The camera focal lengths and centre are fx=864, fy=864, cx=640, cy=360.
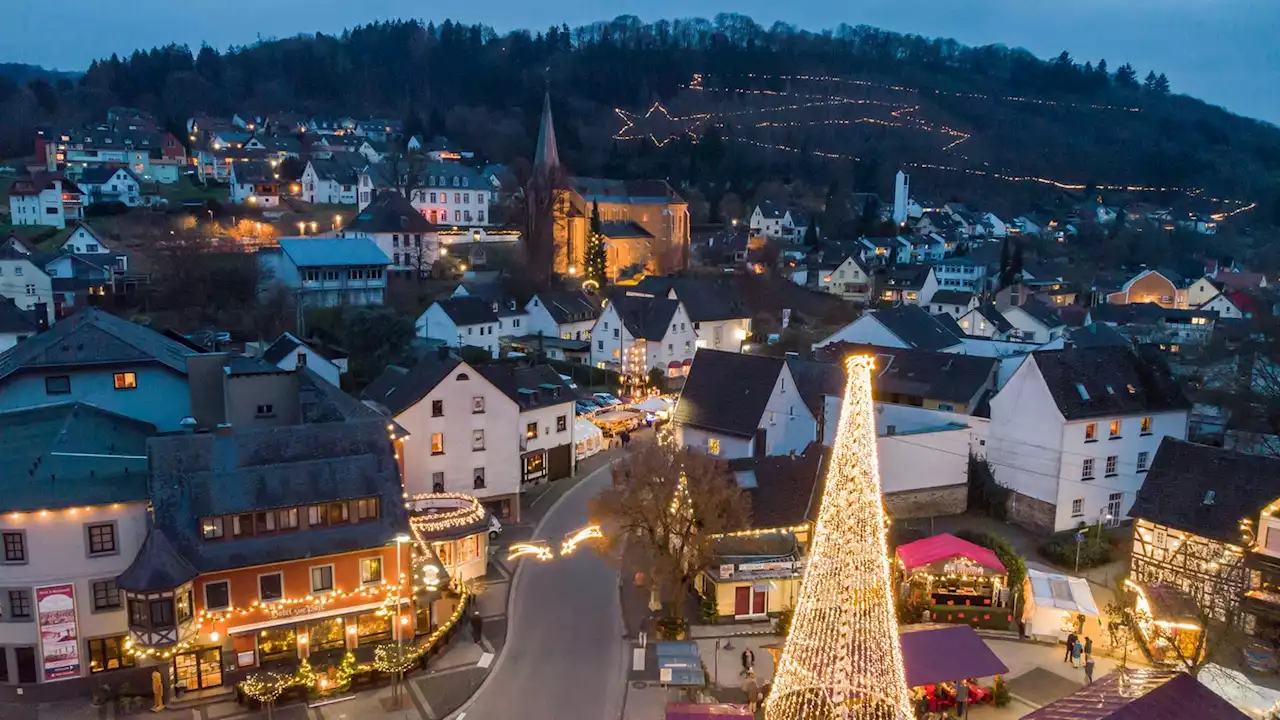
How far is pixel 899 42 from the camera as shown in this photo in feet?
604

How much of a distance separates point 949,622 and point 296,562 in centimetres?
1720

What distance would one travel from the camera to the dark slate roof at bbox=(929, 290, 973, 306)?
6975 cm

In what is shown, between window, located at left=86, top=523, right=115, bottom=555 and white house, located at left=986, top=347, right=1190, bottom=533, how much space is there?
28.4 meters

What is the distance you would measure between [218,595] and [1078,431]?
27202 mm

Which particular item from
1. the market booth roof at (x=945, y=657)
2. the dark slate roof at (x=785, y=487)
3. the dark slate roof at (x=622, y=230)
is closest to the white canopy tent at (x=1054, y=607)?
the market booth roof at (x=945, y=657)

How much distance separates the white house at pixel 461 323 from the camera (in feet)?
166

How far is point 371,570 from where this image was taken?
21.8m

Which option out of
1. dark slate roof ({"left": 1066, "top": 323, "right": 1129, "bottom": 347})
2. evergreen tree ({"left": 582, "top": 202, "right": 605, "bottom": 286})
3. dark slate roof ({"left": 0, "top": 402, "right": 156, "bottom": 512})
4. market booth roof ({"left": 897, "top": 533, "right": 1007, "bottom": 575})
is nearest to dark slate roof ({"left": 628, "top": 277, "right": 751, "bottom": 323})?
evergreen tree ({"left": 582, "top": 202, "right": 605, "bottom": 286})

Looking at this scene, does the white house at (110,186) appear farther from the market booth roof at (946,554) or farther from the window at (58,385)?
the market booth roof at (946,554)

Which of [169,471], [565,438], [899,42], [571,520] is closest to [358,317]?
[565,438]

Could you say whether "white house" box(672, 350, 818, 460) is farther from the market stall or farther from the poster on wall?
the poster on wall

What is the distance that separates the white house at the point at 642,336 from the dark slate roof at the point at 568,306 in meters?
2.64

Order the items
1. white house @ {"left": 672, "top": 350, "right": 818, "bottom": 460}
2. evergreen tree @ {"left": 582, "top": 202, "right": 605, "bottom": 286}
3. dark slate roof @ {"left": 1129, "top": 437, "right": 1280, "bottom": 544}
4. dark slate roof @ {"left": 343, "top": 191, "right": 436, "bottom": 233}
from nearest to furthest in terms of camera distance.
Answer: dark slate roof @ {"left": 1129, "top": 437, "right": 1280, "bottom": 544}, white house @ {"left": 672, "top": 350, "right": 818, "bottom": 460}, dark slate roof @ {"left": 343, "top": 191, "right": 436, "bottom": 233}, evergreen tree @ {"left": 582, "top": 202, "right": 605, "bottom": 286}

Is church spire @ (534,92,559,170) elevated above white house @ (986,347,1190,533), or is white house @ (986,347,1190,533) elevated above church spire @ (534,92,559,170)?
church spire @ (534,92,559,170)
